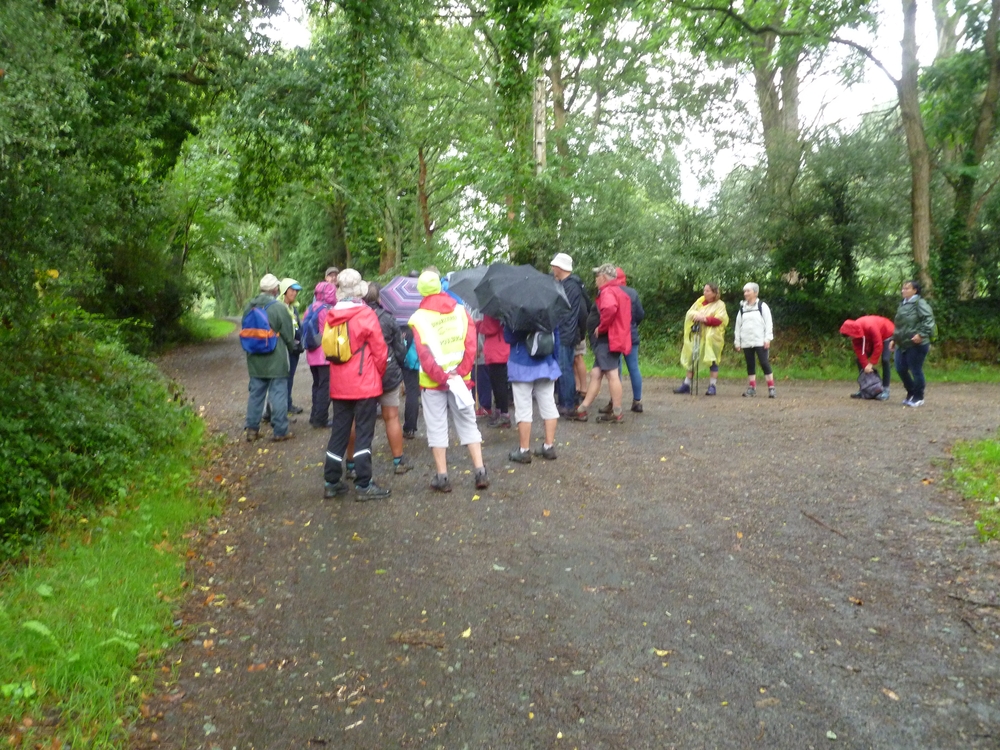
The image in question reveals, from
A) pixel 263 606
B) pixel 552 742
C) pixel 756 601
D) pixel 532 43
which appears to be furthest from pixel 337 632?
pixel 532 43

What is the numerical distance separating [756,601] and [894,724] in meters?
1.35

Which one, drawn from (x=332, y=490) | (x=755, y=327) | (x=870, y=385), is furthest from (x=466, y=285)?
(x=870, y=385)

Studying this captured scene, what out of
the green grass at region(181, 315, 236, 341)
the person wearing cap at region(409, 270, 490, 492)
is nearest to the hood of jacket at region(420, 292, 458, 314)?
the person wearing cap at region(409, 270, 490, 492)

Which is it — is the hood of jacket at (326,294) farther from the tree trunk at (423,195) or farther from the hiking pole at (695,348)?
the tree trunk at (423,195)

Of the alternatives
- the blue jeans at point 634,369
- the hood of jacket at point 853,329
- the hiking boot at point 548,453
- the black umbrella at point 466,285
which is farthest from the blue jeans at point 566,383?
the hood of jacket at point 853,329

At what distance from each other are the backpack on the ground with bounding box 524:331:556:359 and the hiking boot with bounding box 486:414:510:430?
2305mm

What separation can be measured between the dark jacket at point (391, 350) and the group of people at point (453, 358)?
0.04 feet

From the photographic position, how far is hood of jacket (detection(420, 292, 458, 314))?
7.36 metres

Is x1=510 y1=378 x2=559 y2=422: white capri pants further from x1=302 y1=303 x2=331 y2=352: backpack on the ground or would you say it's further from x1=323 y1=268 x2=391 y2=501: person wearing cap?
x1=302 y1=303 x2=331 y2=352: backpack on the ground

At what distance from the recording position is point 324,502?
7.42 meters

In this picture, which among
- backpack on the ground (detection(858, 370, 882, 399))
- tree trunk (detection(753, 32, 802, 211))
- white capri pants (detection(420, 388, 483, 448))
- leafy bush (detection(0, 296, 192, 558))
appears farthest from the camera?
tree trunk (detection(753, 32, 802, 211))

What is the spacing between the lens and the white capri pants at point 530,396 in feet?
26.6

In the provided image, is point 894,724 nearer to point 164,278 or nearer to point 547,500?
point 547,500

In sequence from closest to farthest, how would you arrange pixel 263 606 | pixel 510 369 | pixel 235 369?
pixel 263 606, pixel 510 369, pixel 235 369
